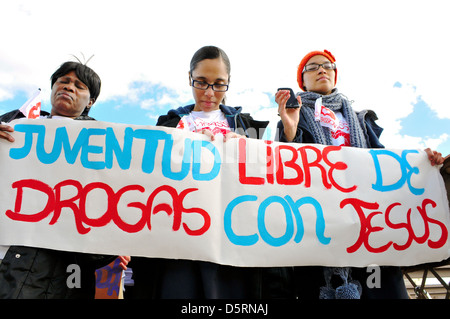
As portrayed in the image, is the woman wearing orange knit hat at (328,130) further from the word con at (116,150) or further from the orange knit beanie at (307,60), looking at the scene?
the word con at (116,150)

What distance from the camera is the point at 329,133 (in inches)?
86.4

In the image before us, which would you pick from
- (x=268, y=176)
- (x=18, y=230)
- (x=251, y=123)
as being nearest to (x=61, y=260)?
(x=18, y=230)

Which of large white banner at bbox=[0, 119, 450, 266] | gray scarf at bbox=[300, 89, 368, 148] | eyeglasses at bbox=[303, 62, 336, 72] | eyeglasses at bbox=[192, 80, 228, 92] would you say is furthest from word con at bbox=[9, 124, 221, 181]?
eyeglasses at bbox=[303, 62, 336, 72]

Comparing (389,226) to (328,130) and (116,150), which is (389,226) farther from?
(116,150)

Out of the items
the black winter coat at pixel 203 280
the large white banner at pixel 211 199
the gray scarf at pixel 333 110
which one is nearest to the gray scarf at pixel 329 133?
the gray scarf at pixel 333 110

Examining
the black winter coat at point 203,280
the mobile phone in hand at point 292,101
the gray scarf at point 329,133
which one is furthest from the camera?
the mobile phone in hand at point 292,101

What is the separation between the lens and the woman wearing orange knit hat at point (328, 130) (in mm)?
1758

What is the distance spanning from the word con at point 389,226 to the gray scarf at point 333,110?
1.49 ft

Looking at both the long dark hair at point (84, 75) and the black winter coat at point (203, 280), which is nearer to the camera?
the black winter coat at point (203, 280)

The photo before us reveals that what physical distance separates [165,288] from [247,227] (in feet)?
1.57

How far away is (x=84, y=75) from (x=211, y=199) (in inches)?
46.4

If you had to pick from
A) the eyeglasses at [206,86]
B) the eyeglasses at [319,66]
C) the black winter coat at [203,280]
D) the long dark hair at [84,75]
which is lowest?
the black winter coat at [203,280]

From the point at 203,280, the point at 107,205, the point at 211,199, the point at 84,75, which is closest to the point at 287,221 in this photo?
the point at 211,199

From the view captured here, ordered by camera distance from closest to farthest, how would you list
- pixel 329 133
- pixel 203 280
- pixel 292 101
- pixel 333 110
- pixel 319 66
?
pixel 203 280
pixel 292 101
pixel 329 133
pixel 333 110
pixel 319 66
